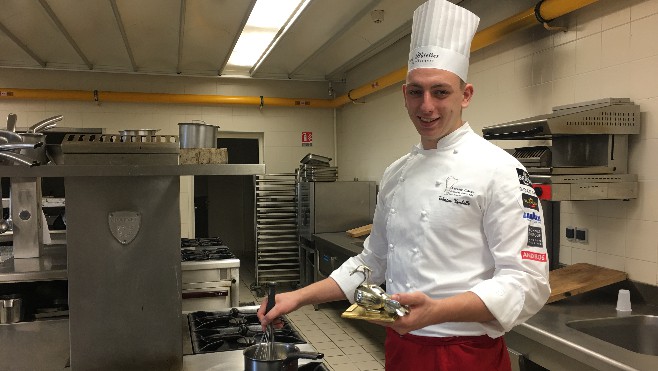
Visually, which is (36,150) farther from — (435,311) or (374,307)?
(435,311)

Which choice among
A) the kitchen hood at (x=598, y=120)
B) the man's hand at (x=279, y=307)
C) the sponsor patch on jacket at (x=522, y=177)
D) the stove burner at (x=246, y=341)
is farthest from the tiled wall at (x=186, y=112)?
the sponsor patch on jacket at (x=522, y=177)

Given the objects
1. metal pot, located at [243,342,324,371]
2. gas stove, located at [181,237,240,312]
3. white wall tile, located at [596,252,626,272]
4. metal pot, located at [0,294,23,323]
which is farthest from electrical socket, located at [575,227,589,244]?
metal pot, located at [0,294,23,323]

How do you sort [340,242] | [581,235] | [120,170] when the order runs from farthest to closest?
[340,242] < [581,235] < [120,170]

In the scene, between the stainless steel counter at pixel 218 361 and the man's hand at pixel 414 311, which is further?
the stainless steel counter at pixel 218 361

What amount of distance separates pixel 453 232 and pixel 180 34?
13.9 ft

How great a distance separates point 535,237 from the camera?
1.33 m

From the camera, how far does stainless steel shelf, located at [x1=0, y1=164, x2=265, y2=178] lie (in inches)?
65.5

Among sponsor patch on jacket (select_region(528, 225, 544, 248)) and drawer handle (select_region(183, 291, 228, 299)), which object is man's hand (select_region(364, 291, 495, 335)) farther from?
drawer handle (select_region(183, 291, 228, 299))

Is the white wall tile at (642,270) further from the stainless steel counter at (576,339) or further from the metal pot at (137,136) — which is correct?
the metal pot at (137,136)

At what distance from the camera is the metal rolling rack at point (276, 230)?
683cm

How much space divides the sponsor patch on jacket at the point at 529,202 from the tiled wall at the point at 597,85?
1.64 metres

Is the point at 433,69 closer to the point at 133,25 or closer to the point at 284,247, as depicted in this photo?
the point at 133,25

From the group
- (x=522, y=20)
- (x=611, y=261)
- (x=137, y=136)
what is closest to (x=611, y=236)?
(x=611, y=261)

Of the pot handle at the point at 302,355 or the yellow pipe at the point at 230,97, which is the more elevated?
the yellow pipe at the point at 230,97
